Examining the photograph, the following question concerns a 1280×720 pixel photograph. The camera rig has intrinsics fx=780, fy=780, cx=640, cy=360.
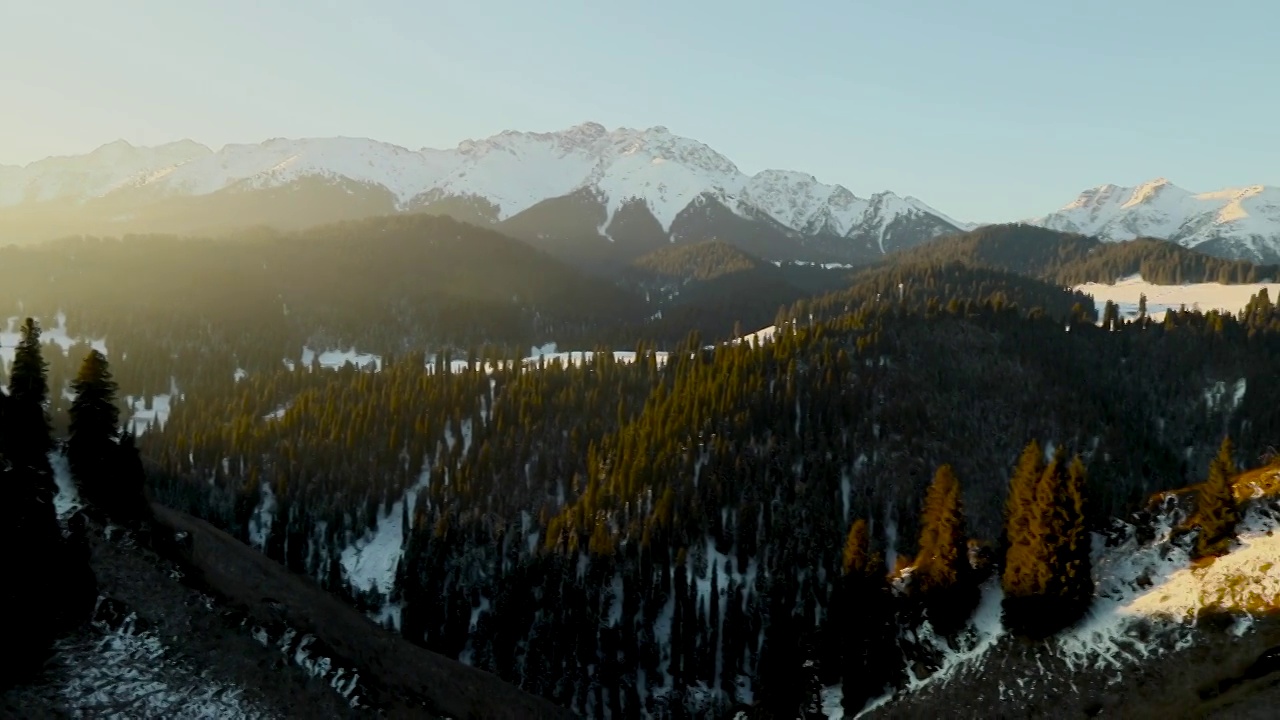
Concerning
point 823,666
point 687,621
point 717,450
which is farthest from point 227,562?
point 717,450

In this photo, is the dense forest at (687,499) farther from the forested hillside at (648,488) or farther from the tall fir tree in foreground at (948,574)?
the forested hillside at (648,488)

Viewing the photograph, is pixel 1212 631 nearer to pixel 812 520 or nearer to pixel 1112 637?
pixel 1112 637

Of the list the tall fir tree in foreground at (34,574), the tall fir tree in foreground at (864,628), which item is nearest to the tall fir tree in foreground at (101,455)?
the tall fir tree in foreground at (34,574)

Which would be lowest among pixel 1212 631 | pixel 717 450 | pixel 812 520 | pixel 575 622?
pixel 575 622

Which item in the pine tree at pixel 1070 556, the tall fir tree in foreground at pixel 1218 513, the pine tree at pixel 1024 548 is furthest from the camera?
the pine tree at pixel 1024 548

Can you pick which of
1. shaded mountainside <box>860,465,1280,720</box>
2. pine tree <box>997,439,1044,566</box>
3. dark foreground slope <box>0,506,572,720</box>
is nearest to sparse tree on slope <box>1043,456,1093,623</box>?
shaded mountainside <box>860,465,1280,720</box>

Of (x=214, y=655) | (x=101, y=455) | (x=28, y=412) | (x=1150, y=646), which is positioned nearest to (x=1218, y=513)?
(x=1150, y=646)
